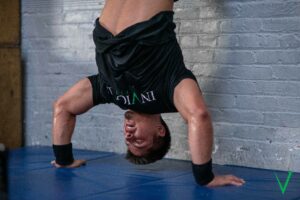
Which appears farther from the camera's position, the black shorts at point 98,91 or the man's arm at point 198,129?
the black shorts at point 98,91

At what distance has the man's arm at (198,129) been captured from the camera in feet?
9.82

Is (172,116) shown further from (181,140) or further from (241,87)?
(241,87)

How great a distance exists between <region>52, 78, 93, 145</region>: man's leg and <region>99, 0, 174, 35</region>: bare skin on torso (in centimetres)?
45

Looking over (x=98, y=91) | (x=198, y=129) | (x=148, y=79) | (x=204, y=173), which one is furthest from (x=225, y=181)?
(x=98, y=91)

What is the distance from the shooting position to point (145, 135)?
3332 millimetres

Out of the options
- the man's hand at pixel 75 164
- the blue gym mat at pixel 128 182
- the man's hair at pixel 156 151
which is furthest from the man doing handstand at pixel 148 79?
the man's hand at pixel 75 164

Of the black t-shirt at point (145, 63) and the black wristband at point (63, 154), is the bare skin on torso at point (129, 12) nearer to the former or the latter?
the black t-shirt at point (145, 63)

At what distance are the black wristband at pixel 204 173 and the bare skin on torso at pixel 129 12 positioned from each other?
0.89m

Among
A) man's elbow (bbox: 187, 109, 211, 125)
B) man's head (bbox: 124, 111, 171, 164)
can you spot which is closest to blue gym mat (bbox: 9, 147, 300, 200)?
man's head (bbox: 124, 111, 171, 164)

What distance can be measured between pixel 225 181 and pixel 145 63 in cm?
80

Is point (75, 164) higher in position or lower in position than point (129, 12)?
lower

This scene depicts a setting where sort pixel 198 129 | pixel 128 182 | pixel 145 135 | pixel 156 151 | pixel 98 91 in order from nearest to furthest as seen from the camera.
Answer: pixel 198 129 → pixel 128 182 → pixel 145 135 → pixel 156 151 → pixel 98 91

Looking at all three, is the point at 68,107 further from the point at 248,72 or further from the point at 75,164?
the point at 248,72

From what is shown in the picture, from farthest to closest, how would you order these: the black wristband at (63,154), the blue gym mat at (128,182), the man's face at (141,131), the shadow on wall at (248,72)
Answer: the black wristband at (63,154) → the shadow on wall at (248,72) → the man's face at (141,131) → the blue gym mat at (128,182)
